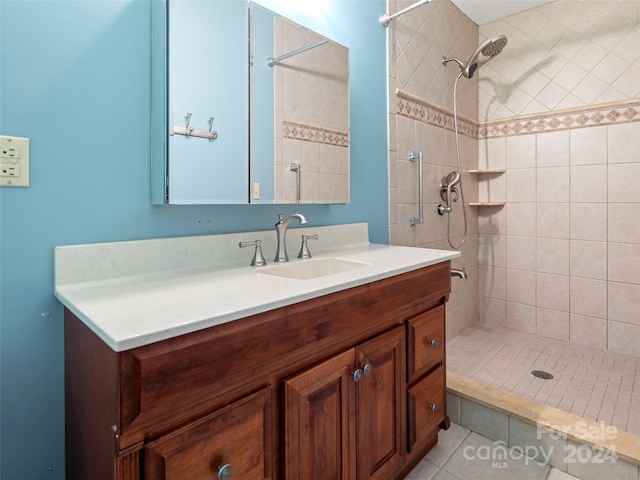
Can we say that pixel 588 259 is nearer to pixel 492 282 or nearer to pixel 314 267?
pixel 492 282

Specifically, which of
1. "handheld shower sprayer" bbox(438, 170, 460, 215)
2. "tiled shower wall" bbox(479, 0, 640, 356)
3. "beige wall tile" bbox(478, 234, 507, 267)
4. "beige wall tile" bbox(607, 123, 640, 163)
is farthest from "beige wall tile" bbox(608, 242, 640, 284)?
"handheld shower sprayer" bbox(438, 170, 460, 215)

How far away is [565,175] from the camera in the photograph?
99.0 inches

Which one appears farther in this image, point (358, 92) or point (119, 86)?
point (358, 92)

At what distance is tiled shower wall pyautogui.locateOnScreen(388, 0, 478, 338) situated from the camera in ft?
6.83

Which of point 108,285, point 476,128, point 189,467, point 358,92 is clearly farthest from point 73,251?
point 476,128

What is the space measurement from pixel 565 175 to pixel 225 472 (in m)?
2.68

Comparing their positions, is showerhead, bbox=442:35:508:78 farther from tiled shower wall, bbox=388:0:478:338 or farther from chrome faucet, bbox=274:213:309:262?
chrome faucet, bbox=274:213:309:262

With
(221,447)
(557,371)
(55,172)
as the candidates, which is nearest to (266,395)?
(221,447)

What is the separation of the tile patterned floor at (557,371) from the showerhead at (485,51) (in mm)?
1758

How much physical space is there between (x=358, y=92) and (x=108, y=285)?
140 cm

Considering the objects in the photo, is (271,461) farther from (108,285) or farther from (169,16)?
(169,16)

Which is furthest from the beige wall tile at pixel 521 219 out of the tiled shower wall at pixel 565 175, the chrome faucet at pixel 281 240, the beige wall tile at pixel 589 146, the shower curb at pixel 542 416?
the chrome faucet at pixel 281 240

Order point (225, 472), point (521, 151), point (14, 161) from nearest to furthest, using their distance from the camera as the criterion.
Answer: point (225, 472) → point (14, 161) → point (521, 151)

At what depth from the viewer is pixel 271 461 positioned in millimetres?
888
